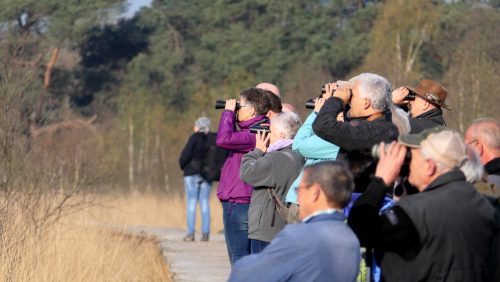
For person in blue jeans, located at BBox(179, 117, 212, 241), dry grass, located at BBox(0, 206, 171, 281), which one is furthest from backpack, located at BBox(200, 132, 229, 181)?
dry grass, located at BBox(0, 206, 171, 281)

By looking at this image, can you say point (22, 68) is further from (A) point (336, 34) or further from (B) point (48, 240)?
(A) point (336, 34)

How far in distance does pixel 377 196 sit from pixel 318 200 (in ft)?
1.03

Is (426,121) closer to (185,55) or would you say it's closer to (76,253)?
(76,253)

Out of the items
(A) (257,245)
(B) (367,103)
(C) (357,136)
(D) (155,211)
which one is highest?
(B) (367,103)

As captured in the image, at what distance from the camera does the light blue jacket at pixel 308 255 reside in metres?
5.50

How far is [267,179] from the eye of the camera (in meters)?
8.27

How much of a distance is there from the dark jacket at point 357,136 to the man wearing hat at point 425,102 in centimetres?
153

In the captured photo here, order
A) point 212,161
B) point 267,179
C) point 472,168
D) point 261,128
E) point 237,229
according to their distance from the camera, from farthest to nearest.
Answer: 1. point 212,161
2. point 237,229
3. point 261,128
4. point 267,179
5. point 472,168

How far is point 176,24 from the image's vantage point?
53.6 meters

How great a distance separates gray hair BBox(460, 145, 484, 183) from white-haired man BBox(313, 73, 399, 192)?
77 cm

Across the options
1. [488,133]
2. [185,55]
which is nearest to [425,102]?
[488,133]

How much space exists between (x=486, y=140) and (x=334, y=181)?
6.50 ft

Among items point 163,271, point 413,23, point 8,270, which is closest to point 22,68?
point 163,271

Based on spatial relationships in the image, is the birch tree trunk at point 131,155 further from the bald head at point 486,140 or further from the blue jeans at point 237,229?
the bald head at point 486,140
